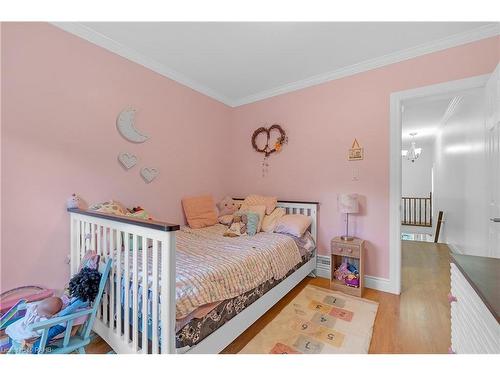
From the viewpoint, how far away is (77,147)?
75.0 inches

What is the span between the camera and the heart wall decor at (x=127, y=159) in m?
2.20

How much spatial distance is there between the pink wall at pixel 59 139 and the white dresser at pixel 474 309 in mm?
2543

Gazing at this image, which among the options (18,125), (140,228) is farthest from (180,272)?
(18,125)

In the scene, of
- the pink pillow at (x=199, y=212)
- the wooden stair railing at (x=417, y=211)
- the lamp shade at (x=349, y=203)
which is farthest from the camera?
the wooden stair railing at (x=417, y=211)

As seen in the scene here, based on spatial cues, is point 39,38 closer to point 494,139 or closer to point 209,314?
point 209,314

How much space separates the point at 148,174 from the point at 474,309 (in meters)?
2.60

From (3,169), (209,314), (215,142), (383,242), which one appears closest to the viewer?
(209,314)

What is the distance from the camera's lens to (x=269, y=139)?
3.25 m

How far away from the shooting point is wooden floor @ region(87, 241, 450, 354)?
5.13 ft

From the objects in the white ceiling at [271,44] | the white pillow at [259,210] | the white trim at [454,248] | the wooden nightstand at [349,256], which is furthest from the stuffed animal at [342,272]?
the white trim at [454,248]

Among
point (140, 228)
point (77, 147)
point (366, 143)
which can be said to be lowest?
point (140, 228)

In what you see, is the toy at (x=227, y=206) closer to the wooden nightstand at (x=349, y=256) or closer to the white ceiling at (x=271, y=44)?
the wooden nightstand at (x=349, y=256)

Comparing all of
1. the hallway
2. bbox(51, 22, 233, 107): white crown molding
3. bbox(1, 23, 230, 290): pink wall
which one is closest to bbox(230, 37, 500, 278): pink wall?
the hallway
